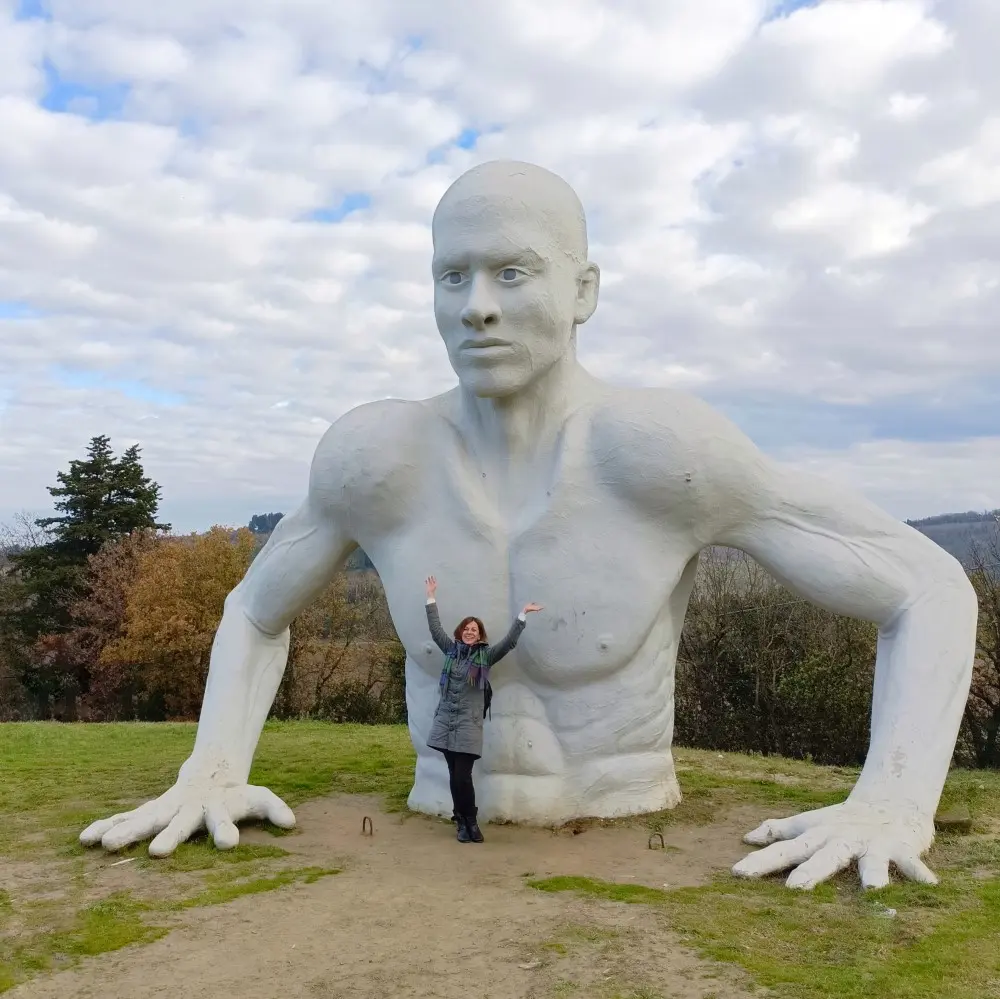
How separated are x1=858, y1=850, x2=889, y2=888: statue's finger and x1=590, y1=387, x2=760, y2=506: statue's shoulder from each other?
1.61 meters

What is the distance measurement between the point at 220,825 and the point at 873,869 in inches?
109

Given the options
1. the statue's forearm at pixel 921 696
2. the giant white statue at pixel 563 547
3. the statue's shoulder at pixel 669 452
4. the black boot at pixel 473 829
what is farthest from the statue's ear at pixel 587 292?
the black boot at pixel 473 829

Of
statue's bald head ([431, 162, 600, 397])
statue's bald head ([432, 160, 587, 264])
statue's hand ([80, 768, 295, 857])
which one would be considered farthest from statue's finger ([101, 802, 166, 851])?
statue's bald head ([432, 160, 587, 264])

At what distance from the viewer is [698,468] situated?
15.4 feet

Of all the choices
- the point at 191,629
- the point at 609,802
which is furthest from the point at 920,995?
the point at 191,629

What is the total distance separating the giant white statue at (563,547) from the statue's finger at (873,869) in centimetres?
29

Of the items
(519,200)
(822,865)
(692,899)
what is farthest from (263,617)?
(822,865)

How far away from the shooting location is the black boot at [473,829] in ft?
15.3

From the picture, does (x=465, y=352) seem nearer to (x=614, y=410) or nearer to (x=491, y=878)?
(x=614, y=410)

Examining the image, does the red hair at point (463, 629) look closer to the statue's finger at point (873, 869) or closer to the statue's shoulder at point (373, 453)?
the statue's shoulder at point (373, 453)

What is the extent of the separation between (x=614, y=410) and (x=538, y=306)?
24.0 inches

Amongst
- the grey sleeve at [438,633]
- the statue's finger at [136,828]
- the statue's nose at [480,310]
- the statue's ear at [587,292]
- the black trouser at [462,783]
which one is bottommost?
the statue's finger at [136,828]

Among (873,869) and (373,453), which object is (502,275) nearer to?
(373,453)

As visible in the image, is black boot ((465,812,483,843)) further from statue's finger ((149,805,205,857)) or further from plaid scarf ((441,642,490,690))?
statue's finger ((149,805,205,857))
